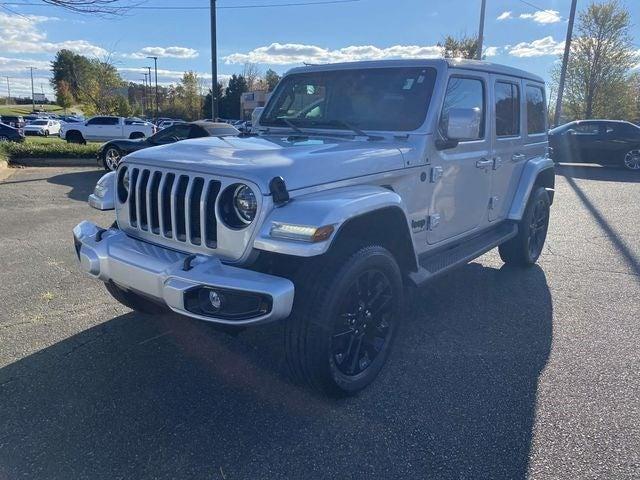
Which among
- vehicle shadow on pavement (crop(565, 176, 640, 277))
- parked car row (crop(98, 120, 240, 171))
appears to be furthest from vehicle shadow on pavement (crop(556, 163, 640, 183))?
parked car row (crop(98, 120, 240, 171))

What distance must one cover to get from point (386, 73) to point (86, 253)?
2517 mm

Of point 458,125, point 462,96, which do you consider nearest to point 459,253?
point 458,125

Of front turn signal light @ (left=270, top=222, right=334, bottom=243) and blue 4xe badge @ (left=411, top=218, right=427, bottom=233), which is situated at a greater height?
front turn signal light @ (left=270, top=222, right=334, bottom=243)

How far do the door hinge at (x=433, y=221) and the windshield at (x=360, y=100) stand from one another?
0.66 m

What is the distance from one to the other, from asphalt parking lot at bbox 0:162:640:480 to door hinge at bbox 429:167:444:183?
46.5 inches

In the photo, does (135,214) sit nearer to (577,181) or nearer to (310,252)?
(310,252)

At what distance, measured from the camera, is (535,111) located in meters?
5.66

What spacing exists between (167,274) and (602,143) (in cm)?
1676

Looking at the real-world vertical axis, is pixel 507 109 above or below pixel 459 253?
above

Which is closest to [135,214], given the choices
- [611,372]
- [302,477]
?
[302,477]

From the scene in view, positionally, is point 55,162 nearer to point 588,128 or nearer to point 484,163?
point 484,163

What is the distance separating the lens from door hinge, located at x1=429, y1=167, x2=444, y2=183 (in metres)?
3.75

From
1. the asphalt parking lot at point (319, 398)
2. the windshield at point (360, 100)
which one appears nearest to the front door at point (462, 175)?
the windshield at point (360, 100)

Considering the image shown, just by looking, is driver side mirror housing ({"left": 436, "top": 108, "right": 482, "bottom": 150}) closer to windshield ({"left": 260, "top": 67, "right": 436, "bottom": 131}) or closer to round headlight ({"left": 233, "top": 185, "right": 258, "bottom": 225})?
windshield ({"left": 260, "top": 67, "right": 436, "bottom": 131})
